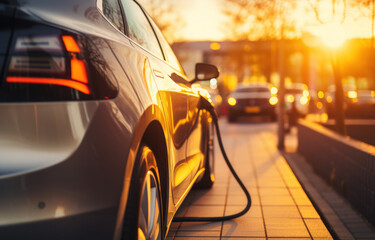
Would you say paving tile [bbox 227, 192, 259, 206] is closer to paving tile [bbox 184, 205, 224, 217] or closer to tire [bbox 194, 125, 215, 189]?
paving tile [bbox 184, 205, 224, 217]

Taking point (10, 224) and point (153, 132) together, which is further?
point (153, 132)

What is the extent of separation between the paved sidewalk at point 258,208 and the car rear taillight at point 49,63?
2708mm

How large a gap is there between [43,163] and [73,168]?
0.11 meters

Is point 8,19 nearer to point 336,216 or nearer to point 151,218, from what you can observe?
point 151,218

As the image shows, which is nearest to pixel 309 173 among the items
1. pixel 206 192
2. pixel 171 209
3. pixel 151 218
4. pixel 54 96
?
pixel 206 192

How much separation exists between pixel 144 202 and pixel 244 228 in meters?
2.32

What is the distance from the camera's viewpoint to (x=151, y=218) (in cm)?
324

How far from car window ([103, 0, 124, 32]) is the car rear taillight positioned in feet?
2.24

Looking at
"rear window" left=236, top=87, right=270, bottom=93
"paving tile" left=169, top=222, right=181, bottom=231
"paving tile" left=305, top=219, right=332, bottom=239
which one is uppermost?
"rear window" left=236, top=87, right=270, bottom=93

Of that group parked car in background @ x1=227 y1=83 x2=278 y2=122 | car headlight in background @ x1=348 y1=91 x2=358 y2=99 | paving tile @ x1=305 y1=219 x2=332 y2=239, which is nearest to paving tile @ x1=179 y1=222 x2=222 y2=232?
paving tile @ x1=305 y1=219 x2=332 y2=239

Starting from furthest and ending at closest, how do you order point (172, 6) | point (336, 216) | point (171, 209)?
point (172, 6) < point (336, 216) < point (171, 209)

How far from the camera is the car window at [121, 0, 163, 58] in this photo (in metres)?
3.71

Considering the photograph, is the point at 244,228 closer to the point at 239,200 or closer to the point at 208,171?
the point at 239,200

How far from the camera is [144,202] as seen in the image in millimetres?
3004
